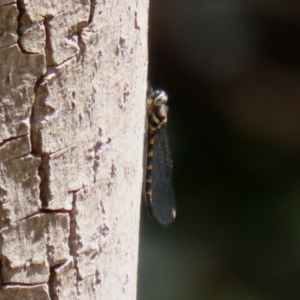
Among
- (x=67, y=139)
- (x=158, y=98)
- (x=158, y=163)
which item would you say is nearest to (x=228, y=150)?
(x=158, y=163)

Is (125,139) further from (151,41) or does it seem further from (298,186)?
(298,186)

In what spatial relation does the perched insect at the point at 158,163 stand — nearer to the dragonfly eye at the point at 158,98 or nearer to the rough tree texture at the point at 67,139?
the dragonfly eye at the point at 158,98

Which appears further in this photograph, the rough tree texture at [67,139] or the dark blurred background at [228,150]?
the dark blurred background at [228,150]

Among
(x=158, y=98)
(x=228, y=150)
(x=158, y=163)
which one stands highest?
(x=158, y=98)

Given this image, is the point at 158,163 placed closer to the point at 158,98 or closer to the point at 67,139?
the point at 158,98

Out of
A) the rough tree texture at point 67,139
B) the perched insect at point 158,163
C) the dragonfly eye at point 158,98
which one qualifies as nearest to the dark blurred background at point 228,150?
the perched insect at point 158,163

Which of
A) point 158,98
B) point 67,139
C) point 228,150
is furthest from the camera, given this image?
point 228,150

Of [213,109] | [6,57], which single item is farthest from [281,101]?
[6,57]
